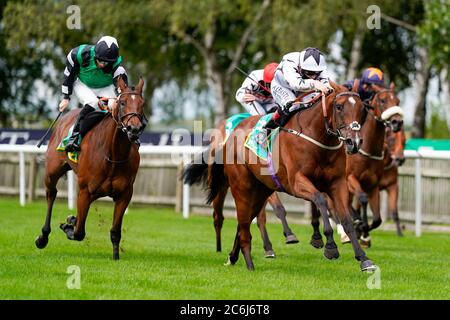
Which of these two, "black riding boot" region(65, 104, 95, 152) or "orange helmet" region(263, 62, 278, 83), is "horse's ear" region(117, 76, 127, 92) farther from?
"orange helmet" region(263, 62, 278, 83)

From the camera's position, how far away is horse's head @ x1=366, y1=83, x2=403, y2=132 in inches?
483

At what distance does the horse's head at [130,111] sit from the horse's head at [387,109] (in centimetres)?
381

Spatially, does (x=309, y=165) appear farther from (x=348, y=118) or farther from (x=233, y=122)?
(x=233, y=122)

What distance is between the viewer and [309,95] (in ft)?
31.6

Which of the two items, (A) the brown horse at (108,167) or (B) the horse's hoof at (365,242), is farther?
(B) the horse's hoof at (365,242)

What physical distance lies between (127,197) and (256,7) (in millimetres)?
18388

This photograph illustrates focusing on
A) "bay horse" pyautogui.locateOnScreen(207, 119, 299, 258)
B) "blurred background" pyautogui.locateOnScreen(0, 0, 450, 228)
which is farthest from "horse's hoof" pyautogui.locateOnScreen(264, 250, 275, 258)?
"blurred background" pyautogui.locateOnScreen(0, 0, 450, 228)

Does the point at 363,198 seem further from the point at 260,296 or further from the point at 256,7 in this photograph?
the point at 256,7

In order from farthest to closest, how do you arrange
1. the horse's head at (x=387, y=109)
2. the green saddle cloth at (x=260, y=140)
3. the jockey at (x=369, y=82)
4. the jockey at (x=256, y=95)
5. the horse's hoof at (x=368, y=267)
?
1. the jockey at (x=369, y=82)
2. the horse's head at (x=387, y=109)
3. the jockey at (x=256, y=95)
4. the green saddle cloth at (x=260, y=140)
5. the horse's hoof at (x=368, y=267)

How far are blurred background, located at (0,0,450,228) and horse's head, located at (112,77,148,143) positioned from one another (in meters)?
9.77

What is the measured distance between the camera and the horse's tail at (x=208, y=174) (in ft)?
34.7

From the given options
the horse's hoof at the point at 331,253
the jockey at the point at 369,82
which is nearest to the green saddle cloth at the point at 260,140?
the horse's hoof at the point at 331,253

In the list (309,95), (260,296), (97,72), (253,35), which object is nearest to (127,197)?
(97,72)

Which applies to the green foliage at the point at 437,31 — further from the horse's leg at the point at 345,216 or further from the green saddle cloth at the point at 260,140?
the horse's leg at the point at 345,216
